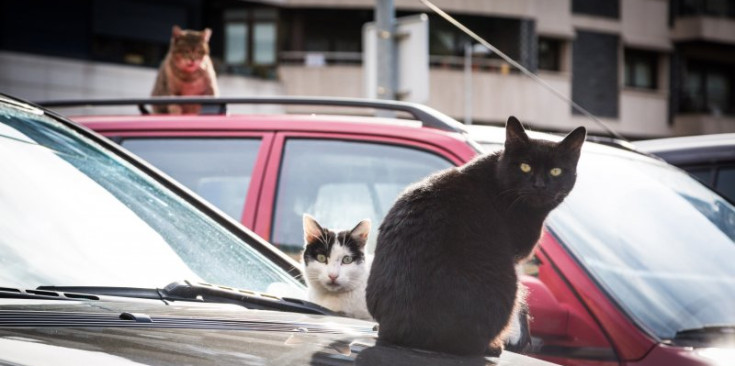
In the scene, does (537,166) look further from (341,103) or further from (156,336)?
(156,336)

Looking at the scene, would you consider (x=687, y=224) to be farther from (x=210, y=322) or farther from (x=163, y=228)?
(x=210, y=322)

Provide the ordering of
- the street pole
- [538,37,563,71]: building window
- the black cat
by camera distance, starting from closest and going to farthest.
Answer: the black cat < the street pole < [538,37,563,71]: building window

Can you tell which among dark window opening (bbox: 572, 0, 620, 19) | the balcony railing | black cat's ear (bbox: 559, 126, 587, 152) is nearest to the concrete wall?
the balcony railing

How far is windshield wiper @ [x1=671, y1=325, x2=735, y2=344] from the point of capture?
4086 millimetres

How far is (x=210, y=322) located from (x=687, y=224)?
9.77ft

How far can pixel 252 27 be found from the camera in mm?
36812

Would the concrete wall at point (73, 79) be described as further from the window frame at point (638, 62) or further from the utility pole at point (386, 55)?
the utility pole at point (386, 55)

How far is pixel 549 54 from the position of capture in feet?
137

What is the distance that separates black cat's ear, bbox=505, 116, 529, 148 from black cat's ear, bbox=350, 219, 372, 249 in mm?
722

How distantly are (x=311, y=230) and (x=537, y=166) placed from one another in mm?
992

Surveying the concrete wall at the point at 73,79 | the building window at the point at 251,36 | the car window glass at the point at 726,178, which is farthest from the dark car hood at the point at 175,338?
the building window at the point at 251,36

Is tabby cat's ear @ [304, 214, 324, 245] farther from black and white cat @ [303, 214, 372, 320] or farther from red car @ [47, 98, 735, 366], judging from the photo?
red car @ [47, 98, 735, 366]

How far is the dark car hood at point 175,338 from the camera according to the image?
1827 mm

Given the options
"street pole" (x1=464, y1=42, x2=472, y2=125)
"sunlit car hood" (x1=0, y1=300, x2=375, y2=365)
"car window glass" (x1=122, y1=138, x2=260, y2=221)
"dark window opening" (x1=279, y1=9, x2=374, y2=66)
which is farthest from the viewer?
"street pole" (x1=464, y1=42, x2=472, y2=125)
